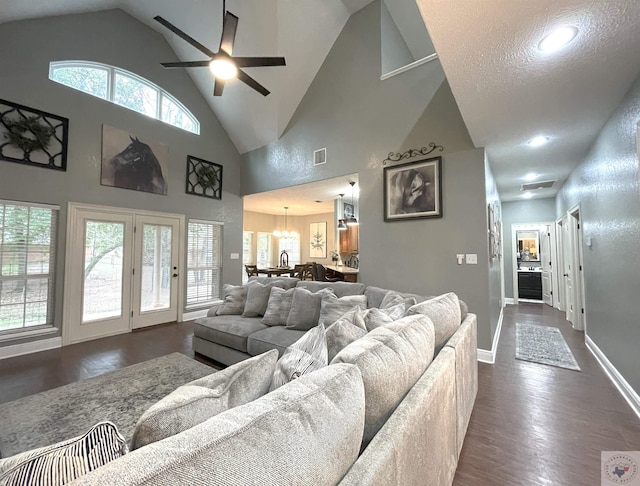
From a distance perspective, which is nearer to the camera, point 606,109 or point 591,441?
point 591,441

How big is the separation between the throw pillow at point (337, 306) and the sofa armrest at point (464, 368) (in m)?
0.87

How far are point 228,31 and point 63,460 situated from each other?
357cm

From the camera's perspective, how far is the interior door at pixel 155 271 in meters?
4.70

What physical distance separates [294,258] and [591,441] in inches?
329

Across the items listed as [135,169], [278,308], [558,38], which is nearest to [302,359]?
[278,308]

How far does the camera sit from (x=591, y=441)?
193 centimetres

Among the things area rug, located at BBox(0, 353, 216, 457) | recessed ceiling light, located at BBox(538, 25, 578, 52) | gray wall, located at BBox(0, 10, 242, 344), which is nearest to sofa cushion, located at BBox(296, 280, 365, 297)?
area rug, located at BBox(0, 353, 216, 457)

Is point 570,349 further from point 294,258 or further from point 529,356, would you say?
point 294,258

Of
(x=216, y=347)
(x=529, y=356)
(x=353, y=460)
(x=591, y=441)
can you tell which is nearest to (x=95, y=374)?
(x=216, y=347)

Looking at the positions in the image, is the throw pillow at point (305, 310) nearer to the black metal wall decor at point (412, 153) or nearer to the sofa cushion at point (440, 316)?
the sofa cushion at point (440, 316)

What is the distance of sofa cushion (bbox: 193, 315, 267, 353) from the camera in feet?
9.22

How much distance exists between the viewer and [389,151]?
4156mm

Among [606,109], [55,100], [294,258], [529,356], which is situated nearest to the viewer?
[606,109]

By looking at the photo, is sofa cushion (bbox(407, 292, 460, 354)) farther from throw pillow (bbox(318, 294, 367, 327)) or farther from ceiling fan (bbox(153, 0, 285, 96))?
ceiling fan (bbox(153, 0, 285, 96))
